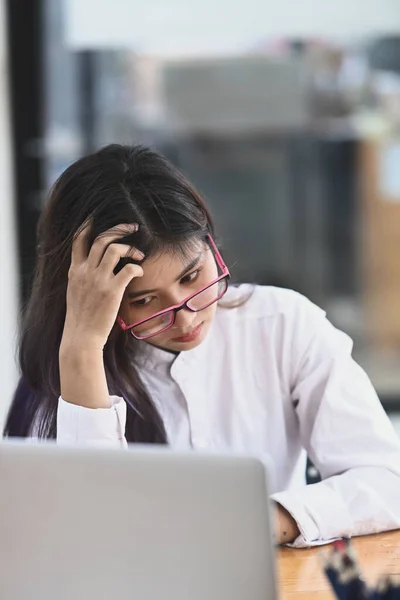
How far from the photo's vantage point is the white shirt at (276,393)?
4.80 ft

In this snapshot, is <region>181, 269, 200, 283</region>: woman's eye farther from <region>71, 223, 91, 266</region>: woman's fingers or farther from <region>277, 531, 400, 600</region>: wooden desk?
<region>277, 531, 400, 600</region>: wooden desk

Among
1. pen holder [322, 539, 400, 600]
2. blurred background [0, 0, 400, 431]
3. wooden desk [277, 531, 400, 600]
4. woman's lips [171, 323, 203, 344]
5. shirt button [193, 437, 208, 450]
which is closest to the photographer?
pen holder [322, 539, 400, 600]

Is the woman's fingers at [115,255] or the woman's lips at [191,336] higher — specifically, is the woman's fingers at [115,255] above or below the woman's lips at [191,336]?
above

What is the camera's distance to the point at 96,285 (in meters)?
1.36

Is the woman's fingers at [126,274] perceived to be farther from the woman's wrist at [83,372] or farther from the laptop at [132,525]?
the laptop at [132,525]

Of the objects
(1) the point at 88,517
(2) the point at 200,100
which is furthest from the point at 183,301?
(2) the point at 200,100

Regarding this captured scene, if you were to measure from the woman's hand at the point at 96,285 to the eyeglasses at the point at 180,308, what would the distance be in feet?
0.14

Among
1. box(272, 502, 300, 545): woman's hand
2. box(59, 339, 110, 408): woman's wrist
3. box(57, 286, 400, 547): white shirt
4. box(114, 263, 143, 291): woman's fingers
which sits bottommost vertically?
box(272, 502, 300, 545): woman's hand

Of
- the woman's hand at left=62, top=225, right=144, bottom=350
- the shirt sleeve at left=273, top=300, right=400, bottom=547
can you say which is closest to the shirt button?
the shirt sleeve at left=273, top=300, right=400, bottom=547

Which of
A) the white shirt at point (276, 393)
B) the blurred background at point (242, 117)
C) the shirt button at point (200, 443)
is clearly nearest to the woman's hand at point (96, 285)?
the white shirt at point (276, 393)

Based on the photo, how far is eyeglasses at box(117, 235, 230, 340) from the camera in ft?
4.53

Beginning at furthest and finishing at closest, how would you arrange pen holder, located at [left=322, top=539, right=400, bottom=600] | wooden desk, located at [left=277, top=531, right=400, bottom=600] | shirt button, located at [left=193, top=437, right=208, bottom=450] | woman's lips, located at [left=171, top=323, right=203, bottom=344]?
shirt button, located at [left=193, top=437, right=208, bottom=450] < woman's lips, located at [left=171, top=323, right=203, bottom=344] < wooden desk, located at [left=277, top=531, right=400, bottom=600] < pen holder, located at [left=322, top=539, right=400, bottom=600]

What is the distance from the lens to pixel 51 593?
3.13 feet

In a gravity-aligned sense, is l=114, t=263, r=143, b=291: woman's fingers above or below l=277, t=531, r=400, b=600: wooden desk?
above
